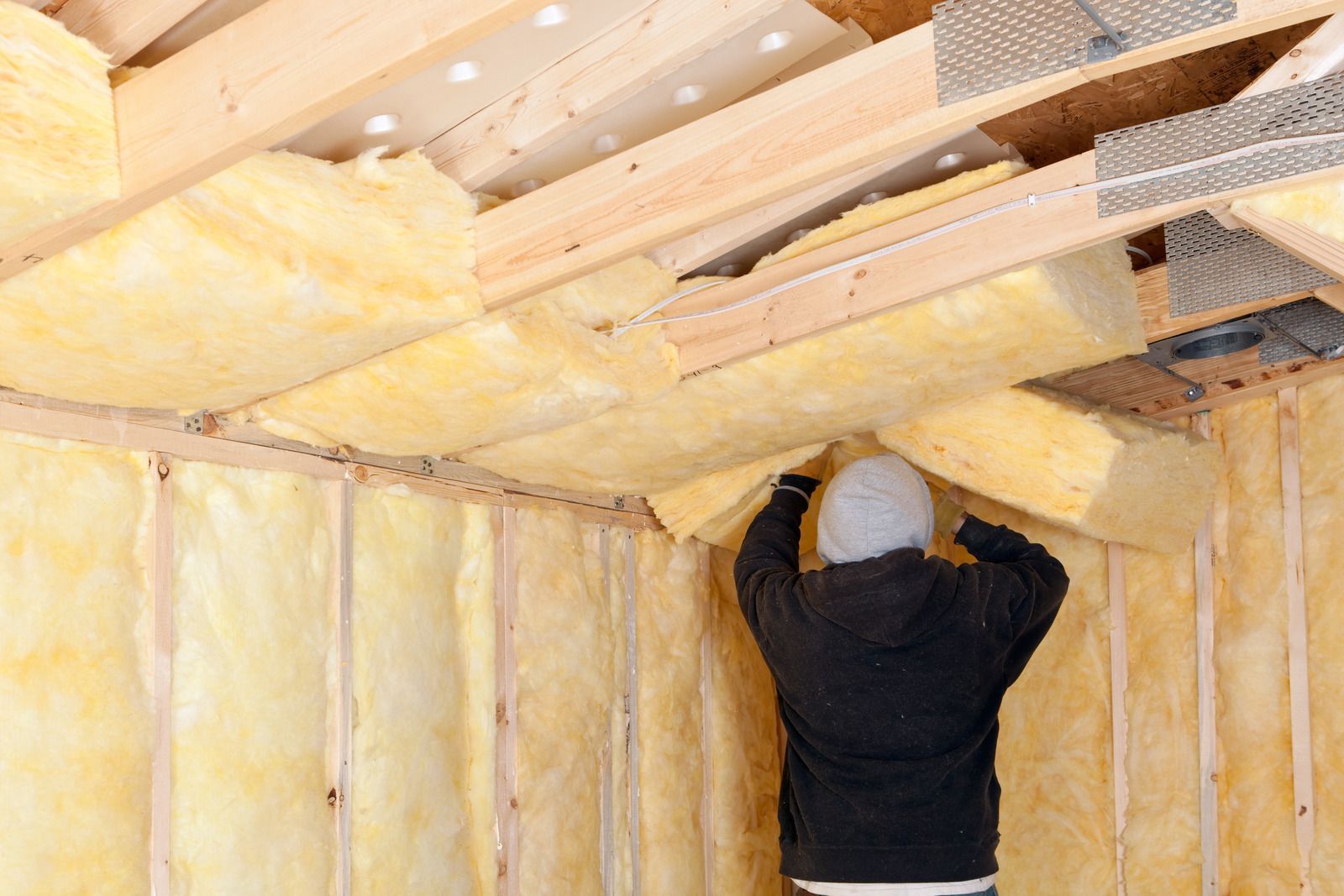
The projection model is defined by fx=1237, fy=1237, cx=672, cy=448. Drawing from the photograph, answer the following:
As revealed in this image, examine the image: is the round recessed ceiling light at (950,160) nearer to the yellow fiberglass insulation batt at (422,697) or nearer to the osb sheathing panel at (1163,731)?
the yellow fiberglass insulation batt at (422,697)

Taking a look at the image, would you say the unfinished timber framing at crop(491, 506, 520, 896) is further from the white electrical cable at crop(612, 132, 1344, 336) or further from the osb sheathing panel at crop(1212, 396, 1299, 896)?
the osb sheathing panel at crop(1212, 396, 1299, 896)

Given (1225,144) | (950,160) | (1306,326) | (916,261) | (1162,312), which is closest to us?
(1225,144)

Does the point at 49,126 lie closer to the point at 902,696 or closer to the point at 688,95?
the point at 688,95

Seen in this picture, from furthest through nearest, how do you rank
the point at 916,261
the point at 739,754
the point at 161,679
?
the point at 739,754 → the point at 916,261 → the point at 161,679

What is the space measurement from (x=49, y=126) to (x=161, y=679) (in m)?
1.12

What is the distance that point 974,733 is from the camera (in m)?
3.23

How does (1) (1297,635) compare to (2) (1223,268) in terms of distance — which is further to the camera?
(1) (1297,635)

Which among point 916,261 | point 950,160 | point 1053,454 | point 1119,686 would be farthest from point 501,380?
point 1119,686

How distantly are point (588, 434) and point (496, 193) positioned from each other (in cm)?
73

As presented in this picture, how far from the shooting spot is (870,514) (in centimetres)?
324

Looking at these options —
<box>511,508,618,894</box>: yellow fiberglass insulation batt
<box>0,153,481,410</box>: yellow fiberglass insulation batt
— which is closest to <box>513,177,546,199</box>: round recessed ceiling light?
<box>0,153,481,410</box>: yellow fiberglass insulation batt

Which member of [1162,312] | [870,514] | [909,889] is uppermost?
[1162,312]

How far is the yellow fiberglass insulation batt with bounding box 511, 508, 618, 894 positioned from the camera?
337cm

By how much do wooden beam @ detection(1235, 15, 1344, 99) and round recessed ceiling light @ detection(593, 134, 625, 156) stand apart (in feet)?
3.98
